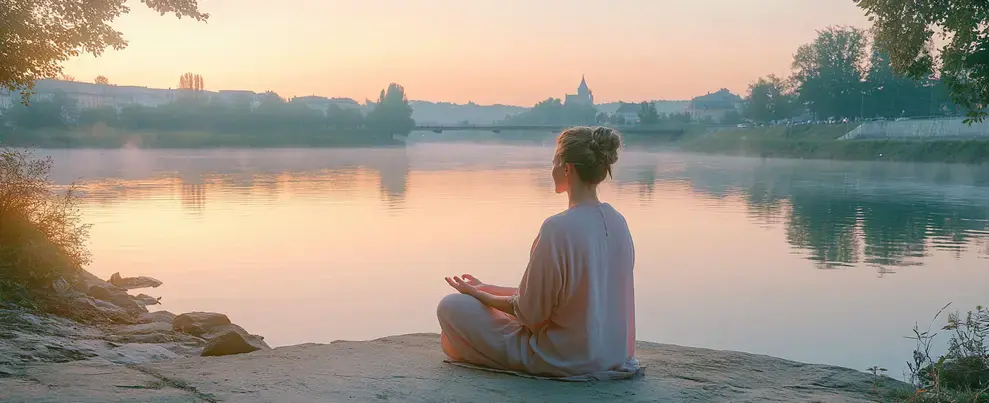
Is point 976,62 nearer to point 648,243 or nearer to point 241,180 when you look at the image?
point 648,243

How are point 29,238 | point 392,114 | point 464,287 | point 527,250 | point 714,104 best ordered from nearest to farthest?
point 464,287 < point 29,238 < point 527,250 < point 392,114 < point 714,104

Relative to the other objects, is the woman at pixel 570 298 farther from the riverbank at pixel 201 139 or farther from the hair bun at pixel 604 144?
the riverbank at pixel 201 139

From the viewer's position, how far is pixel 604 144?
4.24 meters

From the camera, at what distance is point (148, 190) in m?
27.8

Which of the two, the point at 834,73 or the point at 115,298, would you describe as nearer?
the point at 115,298

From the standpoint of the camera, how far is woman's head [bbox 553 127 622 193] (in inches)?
167

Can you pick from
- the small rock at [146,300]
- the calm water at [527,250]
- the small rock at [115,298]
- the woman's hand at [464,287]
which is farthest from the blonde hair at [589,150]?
the small rock at [146,300]

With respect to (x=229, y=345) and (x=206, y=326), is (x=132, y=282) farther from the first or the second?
(x=229, y=345)

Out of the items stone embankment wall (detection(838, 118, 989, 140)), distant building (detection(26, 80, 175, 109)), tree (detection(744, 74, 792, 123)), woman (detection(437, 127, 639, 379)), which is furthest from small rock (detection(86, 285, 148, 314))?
distant building (detection(26, 80, 175, 109))

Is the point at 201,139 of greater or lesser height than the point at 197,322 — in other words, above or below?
above

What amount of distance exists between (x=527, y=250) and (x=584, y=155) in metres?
10.4

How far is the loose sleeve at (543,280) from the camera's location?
4.28m

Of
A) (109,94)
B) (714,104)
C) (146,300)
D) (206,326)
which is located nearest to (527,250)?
(146,300)

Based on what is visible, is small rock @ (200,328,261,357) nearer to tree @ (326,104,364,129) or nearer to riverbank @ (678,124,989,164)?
riverbank @ (678,124,989,164)
